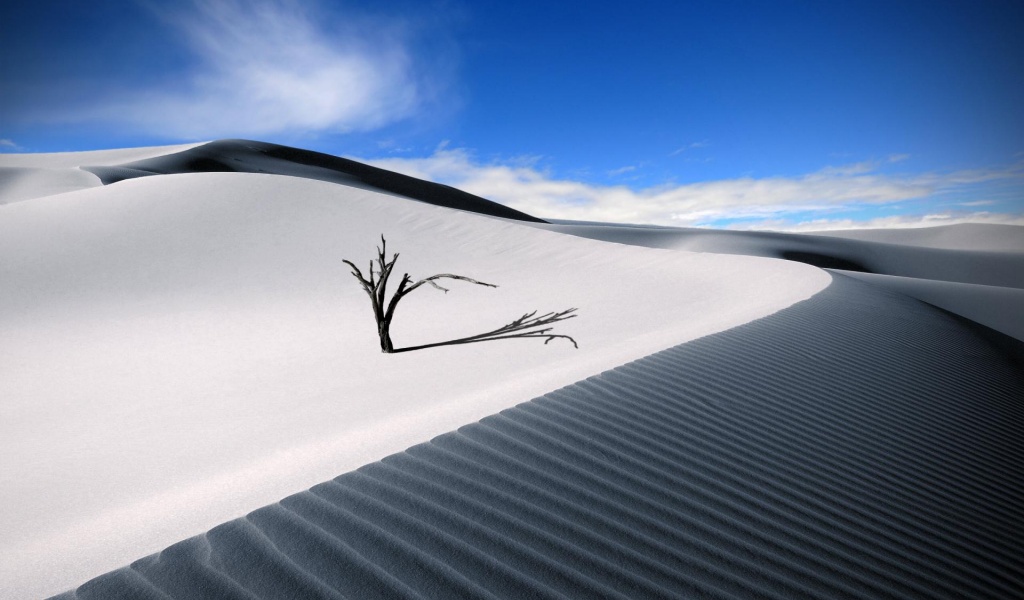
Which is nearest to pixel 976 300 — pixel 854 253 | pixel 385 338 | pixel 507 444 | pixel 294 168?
pixel 385 338

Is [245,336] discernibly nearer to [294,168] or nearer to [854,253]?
→ [854,253]

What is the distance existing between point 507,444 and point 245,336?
641 centimetres

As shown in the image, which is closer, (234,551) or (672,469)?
(234,551)

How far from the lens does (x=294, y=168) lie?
160ft

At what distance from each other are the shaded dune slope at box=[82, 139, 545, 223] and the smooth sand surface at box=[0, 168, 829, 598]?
106ft

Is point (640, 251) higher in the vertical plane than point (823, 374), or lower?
higher

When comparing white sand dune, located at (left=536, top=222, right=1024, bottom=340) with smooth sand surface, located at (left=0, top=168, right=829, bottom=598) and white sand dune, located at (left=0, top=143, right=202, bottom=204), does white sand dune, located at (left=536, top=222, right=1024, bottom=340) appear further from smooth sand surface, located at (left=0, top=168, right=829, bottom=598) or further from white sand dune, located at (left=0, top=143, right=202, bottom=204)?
white sand dune, located at (left=0, top=143, right=202, bottom=204)

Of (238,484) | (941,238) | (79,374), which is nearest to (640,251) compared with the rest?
(79,374)

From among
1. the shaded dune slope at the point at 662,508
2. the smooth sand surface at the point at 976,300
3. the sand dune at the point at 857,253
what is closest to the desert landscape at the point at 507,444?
the shaded dune slope at the point at 662,508

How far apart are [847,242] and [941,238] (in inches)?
1172

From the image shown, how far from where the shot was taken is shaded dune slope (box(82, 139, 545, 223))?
141 feet

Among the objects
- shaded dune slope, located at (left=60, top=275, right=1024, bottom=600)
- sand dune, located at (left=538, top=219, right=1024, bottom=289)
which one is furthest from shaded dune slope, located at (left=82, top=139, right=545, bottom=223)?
shaded dune slope, located at (left=60, top=275, right=1024, bottom=600)

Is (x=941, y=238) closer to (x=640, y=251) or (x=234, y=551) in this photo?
(x=640, y=251)

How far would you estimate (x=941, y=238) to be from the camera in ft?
200
